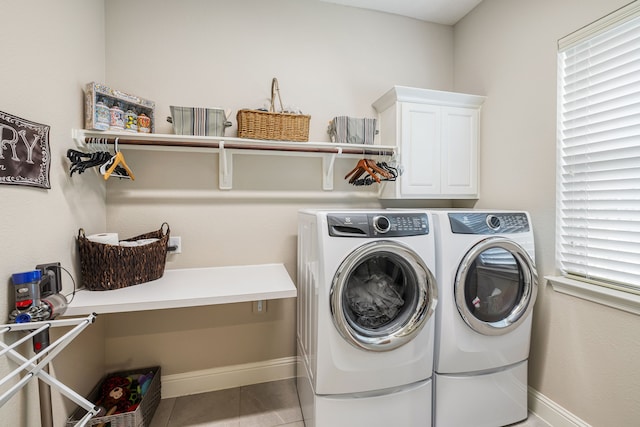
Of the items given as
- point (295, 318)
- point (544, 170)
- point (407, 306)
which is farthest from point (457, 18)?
point (295, 318)

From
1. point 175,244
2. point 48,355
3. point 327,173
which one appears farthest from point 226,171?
point 48,355

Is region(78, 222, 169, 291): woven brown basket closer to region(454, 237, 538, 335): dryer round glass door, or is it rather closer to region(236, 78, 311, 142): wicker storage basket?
region(236, 78, 311, 142): wicker storage basket

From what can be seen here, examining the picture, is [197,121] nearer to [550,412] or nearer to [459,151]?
[459,151]

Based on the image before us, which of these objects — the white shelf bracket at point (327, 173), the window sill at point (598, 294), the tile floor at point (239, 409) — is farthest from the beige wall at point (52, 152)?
the window sill at point (598, 294)

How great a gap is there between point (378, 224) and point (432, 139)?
1022 millimetres

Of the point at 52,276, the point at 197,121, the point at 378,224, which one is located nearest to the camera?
the point at 52,276

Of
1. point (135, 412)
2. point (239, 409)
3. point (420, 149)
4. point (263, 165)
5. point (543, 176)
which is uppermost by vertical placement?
point (420, 149)

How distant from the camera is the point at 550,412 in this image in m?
1.58

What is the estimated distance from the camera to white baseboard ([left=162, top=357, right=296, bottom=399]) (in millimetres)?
1816

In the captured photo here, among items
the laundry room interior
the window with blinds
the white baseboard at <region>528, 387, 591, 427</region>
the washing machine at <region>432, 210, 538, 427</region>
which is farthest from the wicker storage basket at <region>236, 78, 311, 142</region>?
the white baseboard at <region>528, 387, 591, 427</region>

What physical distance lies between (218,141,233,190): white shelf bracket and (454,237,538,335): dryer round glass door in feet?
4.92

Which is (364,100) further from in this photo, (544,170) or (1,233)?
(1,233)

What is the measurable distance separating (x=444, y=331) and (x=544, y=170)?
3.69 ft

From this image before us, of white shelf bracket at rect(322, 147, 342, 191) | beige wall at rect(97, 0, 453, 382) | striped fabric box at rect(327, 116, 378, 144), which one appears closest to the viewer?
beige wall at rect(97, 0, 453, 382)
